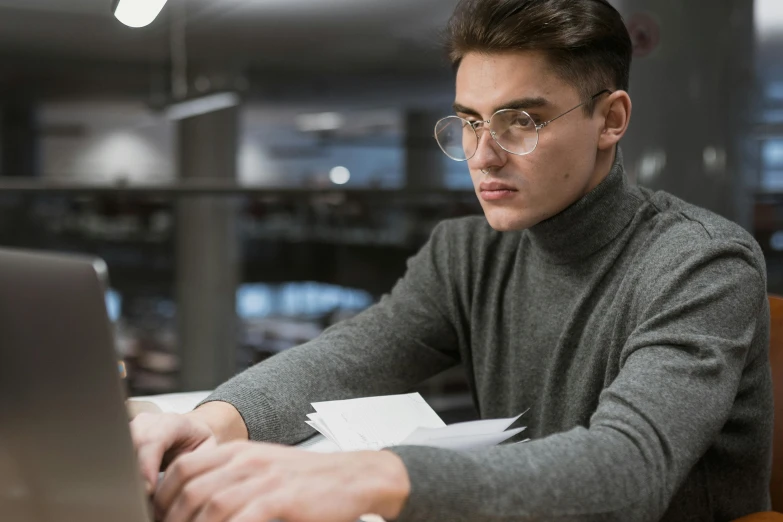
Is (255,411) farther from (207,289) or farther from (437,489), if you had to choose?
(207,289)

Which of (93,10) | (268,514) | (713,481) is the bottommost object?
(713,481)

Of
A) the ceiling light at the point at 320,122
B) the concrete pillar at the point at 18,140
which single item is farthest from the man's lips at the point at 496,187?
the ceiling light at the point at 320,122

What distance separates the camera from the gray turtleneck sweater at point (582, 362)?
73cm

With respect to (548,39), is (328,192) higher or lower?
lower

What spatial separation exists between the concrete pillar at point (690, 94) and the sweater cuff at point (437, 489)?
2.07 m

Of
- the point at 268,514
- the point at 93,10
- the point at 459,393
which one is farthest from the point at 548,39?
the point at 93,10

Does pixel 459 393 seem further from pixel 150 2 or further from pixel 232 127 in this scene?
pixel 232 127

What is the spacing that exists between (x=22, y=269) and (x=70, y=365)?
0.24 ft

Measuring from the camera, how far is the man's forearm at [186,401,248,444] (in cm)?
102

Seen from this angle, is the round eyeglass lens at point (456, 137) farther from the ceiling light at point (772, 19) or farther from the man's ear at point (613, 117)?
the ceiling light at point (772, 19)

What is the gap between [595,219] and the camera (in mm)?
1143

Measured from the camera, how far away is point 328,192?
3.79 metres

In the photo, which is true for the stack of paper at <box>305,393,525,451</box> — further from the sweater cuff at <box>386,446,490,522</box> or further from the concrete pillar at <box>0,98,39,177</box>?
the concrete pillar at <box>0,98,39,177</box>

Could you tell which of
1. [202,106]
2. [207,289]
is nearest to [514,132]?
[207,289]
